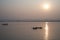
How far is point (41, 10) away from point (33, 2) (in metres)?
0.50

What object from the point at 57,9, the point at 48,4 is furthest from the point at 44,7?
the point at 57,9

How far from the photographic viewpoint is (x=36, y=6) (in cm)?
340

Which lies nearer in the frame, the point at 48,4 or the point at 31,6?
the point at 48,4

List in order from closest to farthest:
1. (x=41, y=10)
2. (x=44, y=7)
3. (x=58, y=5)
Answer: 1. (x=58, y=5)
2. (x=44, y=7)
3. (x=41, y=10)

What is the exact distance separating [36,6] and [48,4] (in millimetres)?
418

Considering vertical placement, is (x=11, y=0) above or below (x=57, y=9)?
above

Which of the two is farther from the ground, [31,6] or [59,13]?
[31,6]

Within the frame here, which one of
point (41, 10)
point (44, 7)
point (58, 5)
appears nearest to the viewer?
point (58, 5)

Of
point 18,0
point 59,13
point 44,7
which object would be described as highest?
point 18,0

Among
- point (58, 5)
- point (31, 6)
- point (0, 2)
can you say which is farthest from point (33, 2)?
point (0, 2)

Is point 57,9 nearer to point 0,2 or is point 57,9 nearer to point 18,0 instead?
point 18,0

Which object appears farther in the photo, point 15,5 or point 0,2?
point 15,5

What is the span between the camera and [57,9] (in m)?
3.19

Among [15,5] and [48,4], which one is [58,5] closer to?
[48,4]
